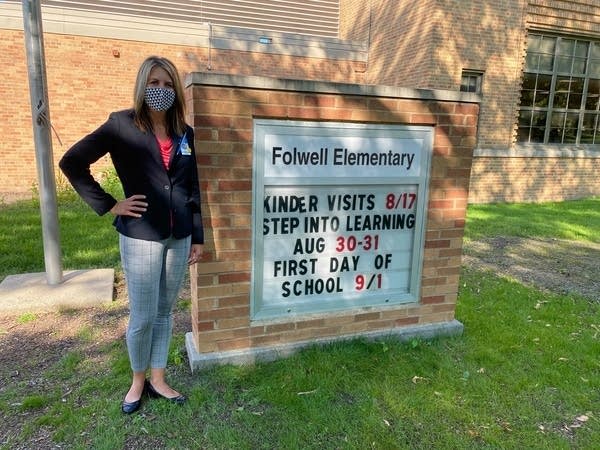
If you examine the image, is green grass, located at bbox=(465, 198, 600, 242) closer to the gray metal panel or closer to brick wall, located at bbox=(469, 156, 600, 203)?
brick wall, located at bbox=(469, 156, 600, 203)

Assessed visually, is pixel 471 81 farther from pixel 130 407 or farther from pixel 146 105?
pixel 130 407

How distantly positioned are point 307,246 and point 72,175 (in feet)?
5.22

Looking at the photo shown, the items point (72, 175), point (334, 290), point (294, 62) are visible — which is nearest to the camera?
point (72, 175)

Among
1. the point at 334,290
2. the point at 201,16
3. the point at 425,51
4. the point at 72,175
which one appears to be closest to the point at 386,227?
the point at 334,290

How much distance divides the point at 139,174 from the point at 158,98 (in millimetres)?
392

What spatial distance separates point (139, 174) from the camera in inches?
92.0

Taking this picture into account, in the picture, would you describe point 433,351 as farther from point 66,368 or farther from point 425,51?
point 425,51

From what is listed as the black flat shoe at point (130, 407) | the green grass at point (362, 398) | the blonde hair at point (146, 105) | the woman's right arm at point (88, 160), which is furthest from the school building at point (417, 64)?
the black flat shoe at point (130, 407)

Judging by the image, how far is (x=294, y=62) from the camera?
13.8m

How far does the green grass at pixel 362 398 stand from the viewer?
8.17ft

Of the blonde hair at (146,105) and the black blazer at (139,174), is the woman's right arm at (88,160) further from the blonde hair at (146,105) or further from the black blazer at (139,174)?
the blonde hair at (146,105)

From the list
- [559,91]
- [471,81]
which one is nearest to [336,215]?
[471,81]

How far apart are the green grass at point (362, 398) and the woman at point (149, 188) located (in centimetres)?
33

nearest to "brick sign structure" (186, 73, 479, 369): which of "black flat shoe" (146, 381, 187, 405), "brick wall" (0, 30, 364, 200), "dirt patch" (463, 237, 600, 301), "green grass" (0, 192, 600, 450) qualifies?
"green grass" (0, 192, 600, 450)
